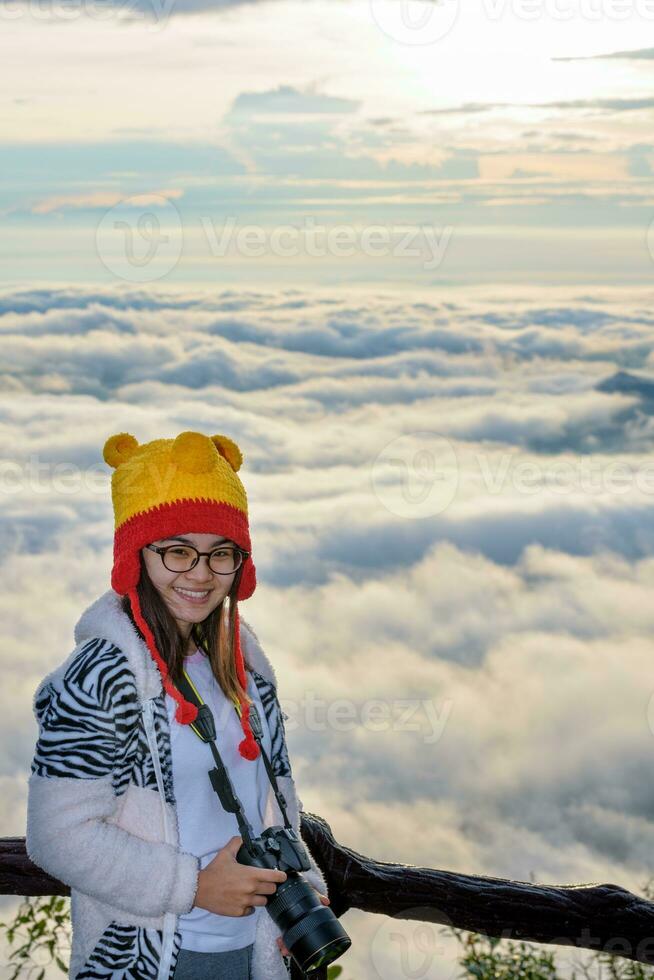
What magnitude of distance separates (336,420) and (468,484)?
12325mm

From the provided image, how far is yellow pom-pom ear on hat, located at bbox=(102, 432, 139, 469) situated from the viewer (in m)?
2.10

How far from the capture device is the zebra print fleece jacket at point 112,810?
5.91 feet

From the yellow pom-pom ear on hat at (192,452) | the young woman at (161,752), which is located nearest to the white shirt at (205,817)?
the young woman at (161,752)

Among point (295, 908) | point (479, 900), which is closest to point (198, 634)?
point (295, 908)

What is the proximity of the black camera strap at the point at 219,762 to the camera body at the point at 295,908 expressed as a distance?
1.4 inches

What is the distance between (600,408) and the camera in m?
91.6

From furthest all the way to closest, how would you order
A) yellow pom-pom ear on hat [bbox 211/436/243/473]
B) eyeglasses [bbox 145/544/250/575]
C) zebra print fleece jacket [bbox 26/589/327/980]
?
yellow pom-pom ear on hat [bbox 211/436/243/473] < eyeglasses [bbox 145/544/250/575] < zebra print fleece jacket [bbox 26/589/327/980]

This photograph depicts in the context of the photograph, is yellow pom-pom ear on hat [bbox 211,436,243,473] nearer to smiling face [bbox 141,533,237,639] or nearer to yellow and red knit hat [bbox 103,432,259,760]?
yellow and red knit hat [bbox 103,432,259,760]

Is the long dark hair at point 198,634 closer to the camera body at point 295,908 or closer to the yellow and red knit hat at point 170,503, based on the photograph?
the yellow and red knit hat at point 170,503

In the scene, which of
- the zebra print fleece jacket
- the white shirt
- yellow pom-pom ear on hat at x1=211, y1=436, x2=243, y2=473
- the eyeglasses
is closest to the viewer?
the zebra print fleece jacket

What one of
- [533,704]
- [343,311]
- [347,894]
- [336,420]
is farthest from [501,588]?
[347,894]

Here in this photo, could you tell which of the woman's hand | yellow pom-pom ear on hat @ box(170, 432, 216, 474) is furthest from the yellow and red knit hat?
the woman's hand

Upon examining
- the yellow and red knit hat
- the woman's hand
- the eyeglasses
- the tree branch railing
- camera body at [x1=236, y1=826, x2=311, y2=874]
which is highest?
the yellow and red knit hat

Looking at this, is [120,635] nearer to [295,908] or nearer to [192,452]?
[192,452]
